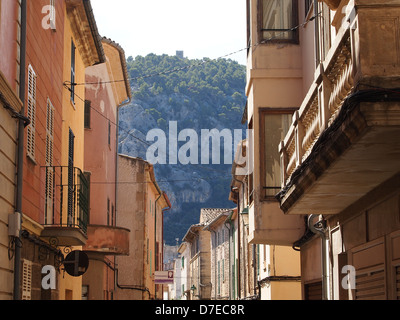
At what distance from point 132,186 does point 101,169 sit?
35.5ft

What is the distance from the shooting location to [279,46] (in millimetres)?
17062

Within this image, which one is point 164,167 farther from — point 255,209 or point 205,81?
point 255,209

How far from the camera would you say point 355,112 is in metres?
7.76

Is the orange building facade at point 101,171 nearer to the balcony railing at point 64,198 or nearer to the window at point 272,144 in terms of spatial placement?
the balcony railing at point 64,198

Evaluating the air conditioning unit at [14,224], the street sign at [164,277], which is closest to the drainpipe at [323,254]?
the air conditioning unit at [14,224]

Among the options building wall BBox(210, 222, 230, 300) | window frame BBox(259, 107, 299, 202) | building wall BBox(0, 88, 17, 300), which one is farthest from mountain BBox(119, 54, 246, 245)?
building wall BBox(0, 88, 17, 300)

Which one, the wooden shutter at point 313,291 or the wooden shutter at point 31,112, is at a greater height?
the wooden shutter at point 31,112

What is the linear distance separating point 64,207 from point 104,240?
7.12 meters

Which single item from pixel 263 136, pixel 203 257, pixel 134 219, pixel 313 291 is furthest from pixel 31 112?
pixel 203 257

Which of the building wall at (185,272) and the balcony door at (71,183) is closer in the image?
the balcony door at (71,183)

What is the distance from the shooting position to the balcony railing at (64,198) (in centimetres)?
1566

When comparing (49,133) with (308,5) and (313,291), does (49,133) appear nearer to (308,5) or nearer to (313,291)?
(308,5)

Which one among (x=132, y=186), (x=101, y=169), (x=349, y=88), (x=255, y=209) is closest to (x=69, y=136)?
(x=255, y=209)
